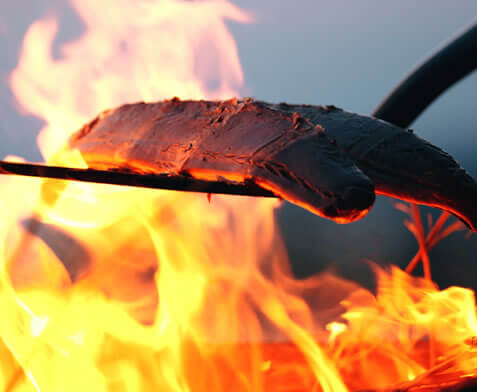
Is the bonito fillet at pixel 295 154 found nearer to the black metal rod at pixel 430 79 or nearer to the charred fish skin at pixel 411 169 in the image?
the charred fish skin at pixel 411 169

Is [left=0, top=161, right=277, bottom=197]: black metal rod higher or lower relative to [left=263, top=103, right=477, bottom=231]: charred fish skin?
lower

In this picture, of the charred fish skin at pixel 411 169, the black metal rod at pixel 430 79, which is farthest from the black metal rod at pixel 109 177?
the black metal rod at pixel 430 79

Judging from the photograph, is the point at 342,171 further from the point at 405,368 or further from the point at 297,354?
the point at 297,354

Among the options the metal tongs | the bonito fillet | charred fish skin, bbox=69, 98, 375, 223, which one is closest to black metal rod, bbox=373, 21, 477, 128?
the metal tongs

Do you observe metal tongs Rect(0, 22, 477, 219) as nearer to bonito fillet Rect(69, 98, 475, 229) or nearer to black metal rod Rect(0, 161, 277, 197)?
bonito fillet Rect(69, 98, 475, 229)

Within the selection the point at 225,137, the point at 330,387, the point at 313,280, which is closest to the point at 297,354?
the point at 330,387

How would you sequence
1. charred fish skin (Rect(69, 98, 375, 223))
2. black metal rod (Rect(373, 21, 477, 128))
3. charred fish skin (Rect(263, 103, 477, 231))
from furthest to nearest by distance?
1. black metal rod (Rect(373, 21, 477, 128))
2. charred fish skin (Rect(263, 103, 477, 231))
3. charred fish skin (Rect(69, 98, 375, 223))

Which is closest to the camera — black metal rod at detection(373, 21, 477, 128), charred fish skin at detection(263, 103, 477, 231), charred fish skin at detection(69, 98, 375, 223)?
charred fish skin at detection(69, 98, 375, 223)
